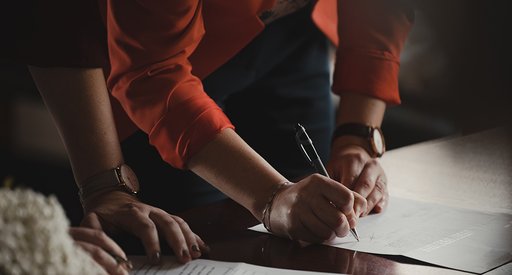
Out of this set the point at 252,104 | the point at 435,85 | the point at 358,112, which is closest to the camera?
the point at 358,112

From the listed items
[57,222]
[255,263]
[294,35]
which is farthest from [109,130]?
[57,222]

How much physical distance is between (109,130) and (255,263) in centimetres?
35

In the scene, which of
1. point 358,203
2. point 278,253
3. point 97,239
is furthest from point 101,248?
point 358,203

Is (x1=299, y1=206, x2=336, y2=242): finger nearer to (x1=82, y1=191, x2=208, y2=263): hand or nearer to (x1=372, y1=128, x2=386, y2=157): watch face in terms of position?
(x1=82, y1=191, x2=208, y2=263): hand

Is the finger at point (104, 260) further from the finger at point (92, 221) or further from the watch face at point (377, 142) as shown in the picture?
the watch face at point (377, 142)

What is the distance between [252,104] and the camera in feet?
5.17

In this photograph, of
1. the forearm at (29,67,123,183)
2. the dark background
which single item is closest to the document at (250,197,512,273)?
the forearm at (29,67,123,183)

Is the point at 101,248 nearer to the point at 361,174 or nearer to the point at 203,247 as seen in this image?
the point at 203,247

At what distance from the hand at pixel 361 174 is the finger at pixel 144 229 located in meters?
0.34

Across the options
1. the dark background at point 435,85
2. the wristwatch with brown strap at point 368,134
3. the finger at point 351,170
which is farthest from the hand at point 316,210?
the dark background at point 435,85

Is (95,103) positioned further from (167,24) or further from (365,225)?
(365,225)

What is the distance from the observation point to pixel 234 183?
3.76 feet

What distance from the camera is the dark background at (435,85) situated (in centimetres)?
343

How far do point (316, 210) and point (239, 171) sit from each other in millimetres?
133
